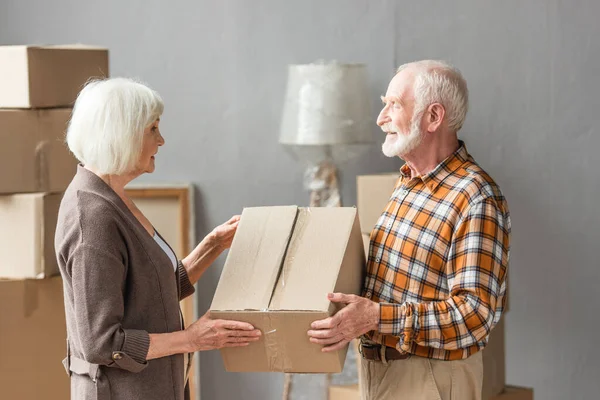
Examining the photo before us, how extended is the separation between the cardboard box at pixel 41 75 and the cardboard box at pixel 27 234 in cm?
29

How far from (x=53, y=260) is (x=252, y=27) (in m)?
1.46

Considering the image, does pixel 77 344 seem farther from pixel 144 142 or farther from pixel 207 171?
pixel 207 171

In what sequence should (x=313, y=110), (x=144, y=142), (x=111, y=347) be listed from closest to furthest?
(x=111, y=347)
(x=144, y=142)
(x=313, y=110)

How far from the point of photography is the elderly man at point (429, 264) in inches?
74.6

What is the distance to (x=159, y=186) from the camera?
12.5 ft

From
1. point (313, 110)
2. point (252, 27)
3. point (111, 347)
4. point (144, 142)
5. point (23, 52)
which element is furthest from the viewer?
point (252, 27)

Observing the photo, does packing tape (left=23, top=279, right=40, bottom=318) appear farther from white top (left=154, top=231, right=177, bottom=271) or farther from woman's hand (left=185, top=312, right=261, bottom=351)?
woman's hand (left=185, top=312, right=261, bottom=351)

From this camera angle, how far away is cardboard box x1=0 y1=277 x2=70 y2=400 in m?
2.70

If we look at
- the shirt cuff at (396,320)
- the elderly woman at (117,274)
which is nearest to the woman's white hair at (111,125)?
the elderly woman at (117,274)

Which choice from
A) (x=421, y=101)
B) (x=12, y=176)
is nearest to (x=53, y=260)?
(x=12, y=176)

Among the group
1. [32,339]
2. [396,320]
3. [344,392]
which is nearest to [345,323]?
[396,320]

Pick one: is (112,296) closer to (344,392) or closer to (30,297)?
(30,297)

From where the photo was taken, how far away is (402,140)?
2078 millimetres

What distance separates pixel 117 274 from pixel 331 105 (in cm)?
167
